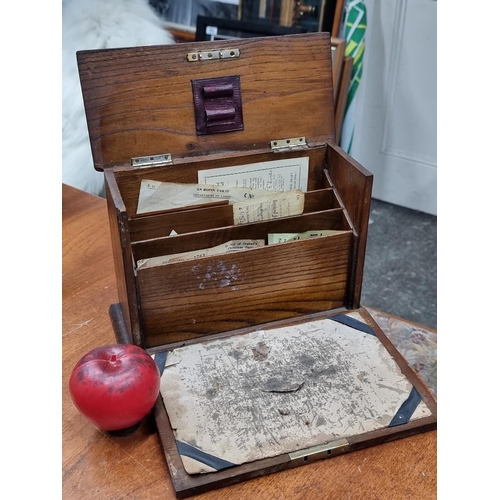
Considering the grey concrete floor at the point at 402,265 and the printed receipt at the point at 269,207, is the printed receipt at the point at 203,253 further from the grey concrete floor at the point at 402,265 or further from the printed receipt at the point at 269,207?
the grey concrete floor at the point at 402,265

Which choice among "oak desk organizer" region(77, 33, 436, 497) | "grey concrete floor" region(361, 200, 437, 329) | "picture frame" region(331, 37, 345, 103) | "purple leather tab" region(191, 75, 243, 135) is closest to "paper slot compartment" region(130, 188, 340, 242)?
"oak desk organizer" region(77, 33, 436, 497)

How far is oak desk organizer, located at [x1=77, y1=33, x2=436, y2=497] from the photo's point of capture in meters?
0.78

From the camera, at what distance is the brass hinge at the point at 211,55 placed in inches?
37.1

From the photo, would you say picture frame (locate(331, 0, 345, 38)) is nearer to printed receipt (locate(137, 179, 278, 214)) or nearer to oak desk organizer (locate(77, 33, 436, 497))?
oak desk organizer (locate(77, 33, 436, 497))

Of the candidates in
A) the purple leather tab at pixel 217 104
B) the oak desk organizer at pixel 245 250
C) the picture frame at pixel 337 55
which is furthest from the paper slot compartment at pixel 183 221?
the picture frame at pixel 337 55

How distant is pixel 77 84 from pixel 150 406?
49.0 inches

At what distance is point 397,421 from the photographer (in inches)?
30.6

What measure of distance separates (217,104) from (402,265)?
62.6 inches

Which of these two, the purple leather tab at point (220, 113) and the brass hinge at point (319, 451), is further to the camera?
the purple leather tab at point (220, 113)

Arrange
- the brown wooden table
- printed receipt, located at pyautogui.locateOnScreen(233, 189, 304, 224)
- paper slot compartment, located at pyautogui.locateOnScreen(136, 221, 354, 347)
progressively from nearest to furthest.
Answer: the brown wooden table < paper slot compartment, located at pyautogui.locateOnScreen(136, 221, 354, 347) < printed receipt, located at pyautogui.locateOnScreen(233, 189, 304, 224)

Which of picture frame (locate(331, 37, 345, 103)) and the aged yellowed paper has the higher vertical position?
picture frame (locate(331, 37, 345, 103))

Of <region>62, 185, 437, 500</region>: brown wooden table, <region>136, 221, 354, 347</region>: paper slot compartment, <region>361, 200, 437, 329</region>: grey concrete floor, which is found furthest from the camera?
<region>361, 200, 437, 329</region>: grey concrete floor

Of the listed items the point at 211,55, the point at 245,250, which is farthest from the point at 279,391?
the point at 211,55

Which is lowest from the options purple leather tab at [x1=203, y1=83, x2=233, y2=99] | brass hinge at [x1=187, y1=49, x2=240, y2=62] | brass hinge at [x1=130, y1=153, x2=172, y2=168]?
brass hinge at [x1=130, y1=153, x2=172, y2=168]
